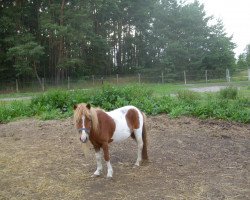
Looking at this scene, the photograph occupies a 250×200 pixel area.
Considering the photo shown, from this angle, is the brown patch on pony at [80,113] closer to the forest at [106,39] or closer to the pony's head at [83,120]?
the pony's head at [83,120]

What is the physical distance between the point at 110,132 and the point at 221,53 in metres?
30.8

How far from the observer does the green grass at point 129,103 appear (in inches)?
376

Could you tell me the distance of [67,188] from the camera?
483cm

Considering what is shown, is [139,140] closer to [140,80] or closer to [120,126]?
[120,126]

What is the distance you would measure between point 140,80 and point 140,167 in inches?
984

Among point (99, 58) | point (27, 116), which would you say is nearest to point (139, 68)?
point (99, 58)

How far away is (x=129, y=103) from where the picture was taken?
1039 cm

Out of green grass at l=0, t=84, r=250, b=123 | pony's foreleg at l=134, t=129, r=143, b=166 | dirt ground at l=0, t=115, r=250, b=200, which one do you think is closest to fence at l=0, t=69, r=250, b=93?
green grass at l=0, t=84, r=250, b=123

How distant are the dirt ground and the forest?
20409mm

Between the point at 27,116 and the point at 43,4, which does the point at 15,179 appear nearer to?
the point at 27,116

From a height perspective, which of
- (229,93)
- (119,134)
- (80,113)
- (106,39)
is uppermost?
(106,39)

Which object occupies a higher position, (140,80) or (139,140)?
(140,80)

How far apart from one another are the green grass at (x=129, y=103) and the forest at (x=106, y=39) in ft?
55.0

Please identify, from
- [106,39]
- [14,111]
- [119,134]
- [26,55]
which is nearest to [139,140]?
[119,134]
